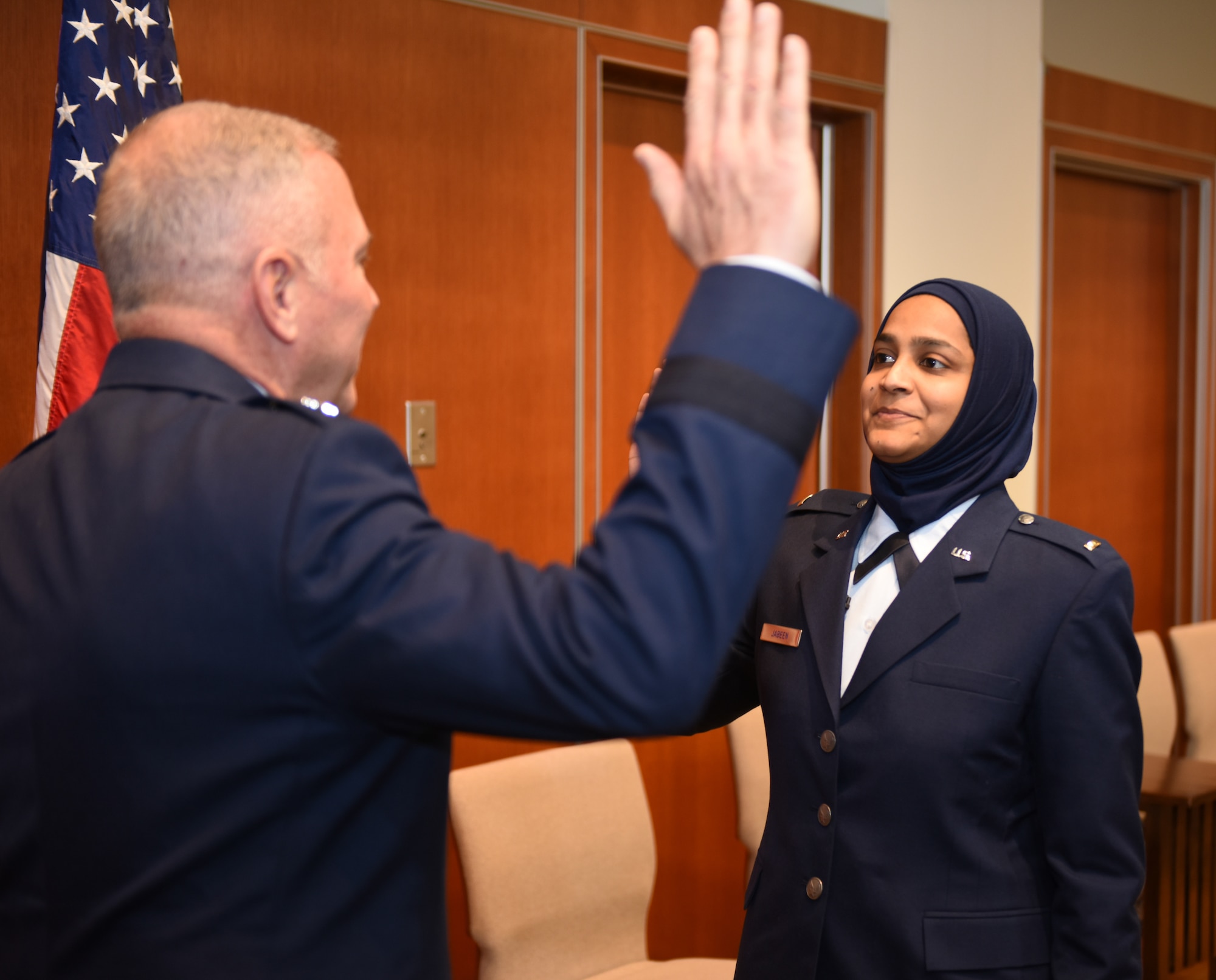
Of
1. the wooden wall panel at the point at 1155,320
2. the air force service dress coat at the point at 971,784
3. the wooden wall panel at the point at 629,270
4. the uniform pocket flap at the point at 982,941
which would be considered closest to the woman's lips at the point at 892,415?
Answer: the air force service dress coat at the point at 971,784

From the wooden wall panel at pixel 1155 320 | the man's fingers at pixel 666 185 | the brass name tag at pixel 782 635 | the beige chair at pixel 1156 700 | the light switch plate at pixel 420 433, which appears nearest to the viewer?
the man's fingers at pixel 666 185

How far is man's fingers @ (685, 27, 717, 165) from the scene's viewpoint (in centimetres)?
80

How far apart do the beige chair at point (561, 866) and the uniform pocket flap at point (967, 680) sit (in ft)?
3.69

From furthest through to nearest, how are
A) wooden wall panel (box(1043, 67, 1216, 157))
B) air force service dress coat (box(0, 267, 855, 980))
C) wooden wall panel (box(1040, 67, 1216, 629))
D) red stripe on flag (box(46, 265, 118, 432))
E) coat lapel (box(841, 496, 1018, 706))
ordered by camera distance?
wooden wall panel (box(1040, 67, 1216, 629))
wooden wall panel (box(1043, 67, 1216, 157))
red stripe on flag (box(46, 265, 118, 432))
coat lapel (box(841, 496, 1018, 706))
air force service dress coat (box(0, 267, 855, 980))

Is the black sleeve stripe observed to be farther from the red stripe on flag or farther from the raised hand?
the red stripe on flag

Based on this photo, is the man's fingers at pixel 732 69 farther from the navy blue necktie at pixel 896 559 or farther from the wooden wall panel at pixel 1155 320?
the wooden wall panel at pixel 1155 320

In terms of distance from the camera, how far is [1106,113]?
455 cm

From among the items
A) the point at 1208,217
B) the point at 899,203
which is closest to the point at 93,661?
the point at 899,203

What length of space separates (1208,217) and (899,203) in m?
2.07

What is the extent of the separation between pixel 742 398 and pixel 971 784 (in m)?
1.02

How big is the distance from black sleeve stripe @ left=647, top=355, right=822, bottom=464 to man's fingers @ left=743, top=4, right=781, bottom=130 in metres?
0.18

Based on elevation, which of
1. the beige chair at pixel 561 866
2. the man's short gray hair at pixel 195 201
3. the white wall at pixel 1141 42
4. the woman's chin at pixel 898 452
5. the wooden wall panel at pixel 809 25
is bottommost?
the beige chair at pixel 561 866

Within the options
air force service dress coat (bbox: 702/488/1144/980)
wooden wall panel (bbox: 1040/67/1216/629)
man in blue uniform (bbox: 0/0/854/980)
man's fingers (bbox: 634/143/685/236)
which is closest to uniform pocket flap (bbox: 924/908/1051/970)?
air force service dress coat (bbox: 702/488/1144/980)

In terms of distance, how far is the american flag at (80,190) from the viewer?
2090 millimetres
